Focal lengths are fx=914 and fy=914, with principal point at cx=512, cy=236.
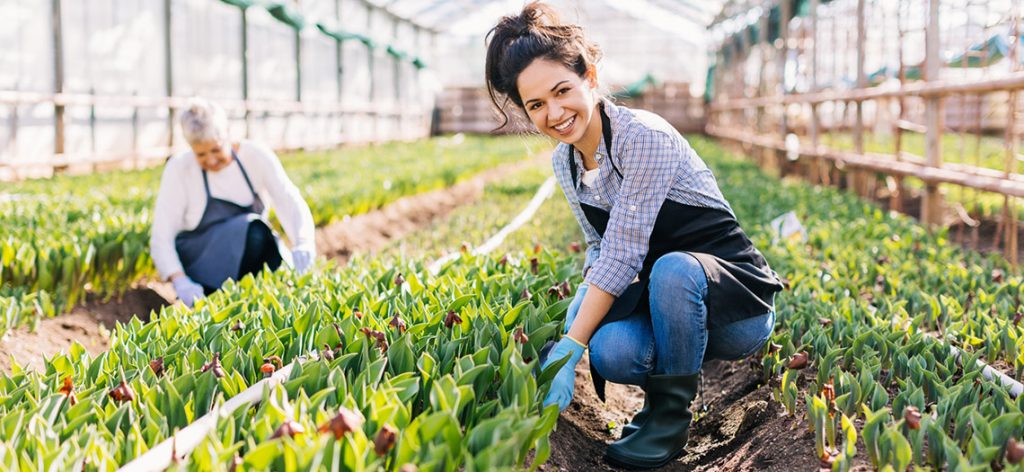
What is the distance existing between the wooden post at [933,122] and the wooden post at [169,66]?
378 inches

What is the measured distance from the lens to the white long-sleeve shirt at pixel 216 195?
4062mm

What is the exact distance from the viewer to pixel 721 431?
9.15 ft

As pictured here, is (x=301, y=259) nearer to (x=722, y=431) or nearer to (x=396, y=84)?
(x=722, y=431)

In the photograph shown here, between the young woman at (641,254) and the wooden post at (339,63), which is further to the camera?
the wooden post at (339,63)

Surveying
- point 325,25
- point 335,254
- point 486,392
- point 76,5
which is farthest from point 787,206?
point 325,25

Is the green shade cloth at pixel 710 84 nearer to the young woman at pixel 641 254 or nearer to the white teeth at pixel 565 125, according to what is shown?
the young woman at pixel 641 254

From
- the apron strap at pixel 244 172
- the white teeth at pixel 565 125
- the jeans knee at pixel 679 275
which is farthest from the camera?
the apron strap at pixel 244 172

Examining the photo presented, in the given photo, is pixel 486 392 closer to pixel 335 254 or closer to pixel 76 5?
pixel 335 254

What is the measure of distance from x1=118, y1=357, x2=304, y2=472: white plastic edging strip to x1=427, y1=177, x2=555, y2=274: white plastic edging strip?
A: 145cm

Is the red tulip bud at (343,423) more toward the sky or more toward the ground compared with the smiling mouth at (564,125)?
more toward the ground

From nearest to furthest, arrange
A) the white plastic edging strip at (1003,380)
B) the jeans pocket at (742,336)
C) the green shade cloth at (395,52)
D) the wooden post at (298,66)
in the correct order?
the white plastic edging strip at (1003,380)
the jeans pocket at (742,336)
the wooden post at (298,66)
the green shade cloth at (395,52)

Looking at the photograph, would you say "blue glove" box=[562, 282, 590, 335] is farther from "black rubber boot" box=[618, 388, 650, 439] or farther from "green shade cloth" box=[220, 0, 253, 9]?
"green shade cloth" box=[220, 0, 253, 9]

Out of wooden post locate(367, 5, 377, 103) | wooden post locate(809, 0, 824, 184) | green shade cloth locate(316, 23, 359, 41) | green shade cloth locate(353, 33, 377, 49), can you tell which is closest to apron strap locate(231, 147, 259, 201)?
wooden post locate(809, 0, 824, 184)

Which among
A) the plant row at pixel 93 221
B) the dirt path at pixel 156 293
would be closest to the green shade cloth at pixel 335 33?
the dirt path at pixel 156 293
